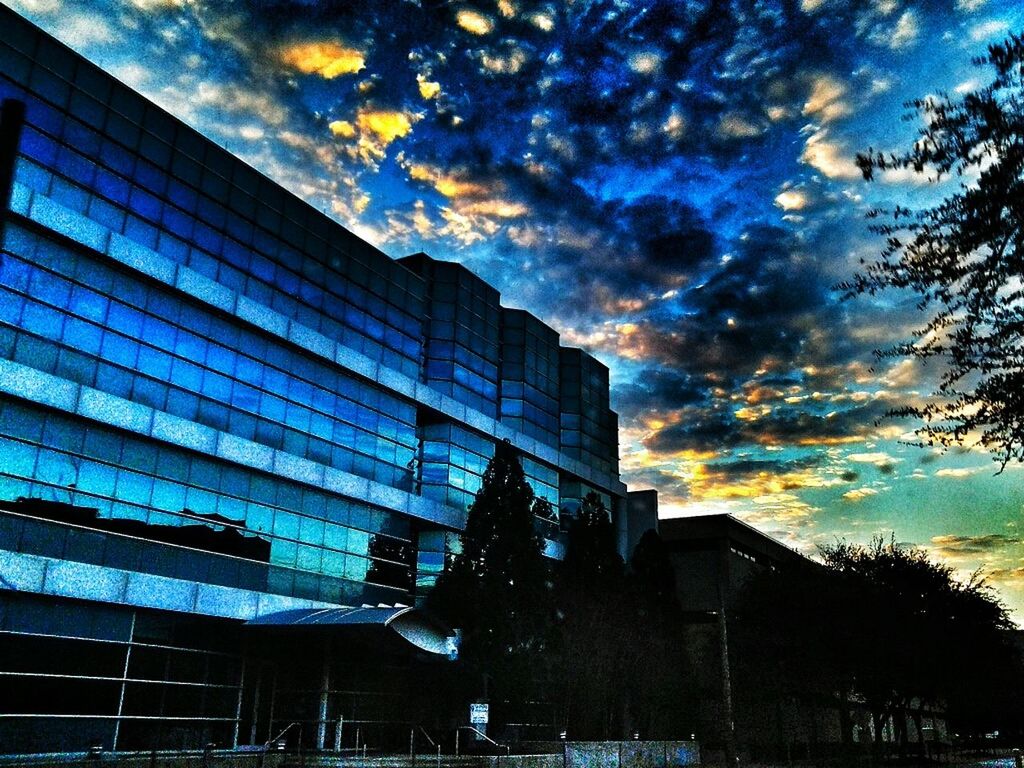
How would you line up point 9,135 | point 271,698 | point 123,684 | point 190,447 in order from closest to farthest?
1. point 9,135
2. point 123,684
3. point 190,447
4. point 271,698

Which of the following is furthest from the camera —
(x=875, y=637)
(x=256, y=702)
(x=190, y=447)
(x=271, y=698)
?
(x=875, y=637)

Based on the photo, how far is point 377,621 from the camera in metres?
27.7

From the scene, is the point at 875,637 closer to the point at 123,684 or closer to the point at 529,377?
the point at 529,377

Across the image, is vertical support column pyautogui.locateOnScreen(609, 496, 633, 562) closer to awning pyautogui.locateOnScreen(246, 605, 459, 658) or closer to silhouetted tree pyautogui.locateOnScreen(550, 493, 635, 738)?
silhouetted tree pyautogui.locateOnScreen(550, 493, 635, 738)

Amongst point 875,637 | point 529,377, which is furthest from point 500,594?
point 875,637

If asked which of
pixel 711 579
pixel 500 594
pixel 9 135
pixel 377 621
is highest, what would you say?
pixel 9 135

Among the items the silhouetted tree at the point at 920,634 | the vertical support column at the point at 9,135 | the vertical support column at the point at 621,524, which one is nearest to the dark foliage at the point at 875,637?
the silhouetted tree at the point at 920,634

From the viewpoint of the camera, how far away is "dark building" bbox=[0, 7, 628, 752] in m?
24.8

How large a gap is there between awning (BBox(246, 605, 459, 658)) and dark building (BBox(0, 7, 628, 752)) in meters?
0.10

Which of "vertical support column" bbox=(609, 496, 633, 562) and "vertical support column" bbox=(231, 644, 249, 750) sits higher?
"vertical support column" bbox=(609, 496, 633, 562)

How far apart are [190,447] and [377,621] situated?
841 cm

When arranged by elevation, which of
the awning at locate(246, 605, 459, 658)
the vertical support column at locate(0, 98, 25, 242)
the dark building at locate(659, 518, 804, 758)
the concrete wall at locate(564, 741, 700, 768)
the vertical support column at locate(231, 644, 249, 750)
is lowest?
the concrete wall at locate(564, 741, 700, 768)

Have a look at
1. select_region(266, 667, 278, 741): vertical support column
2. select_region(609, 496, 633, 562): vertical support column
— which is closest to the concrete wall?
select_region(266, 667, 278, 741): vertical support column

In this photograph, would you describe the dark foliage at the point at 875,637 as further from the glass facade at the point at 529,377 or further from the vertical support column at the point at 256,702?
the vertical support column at the point at 256,702
